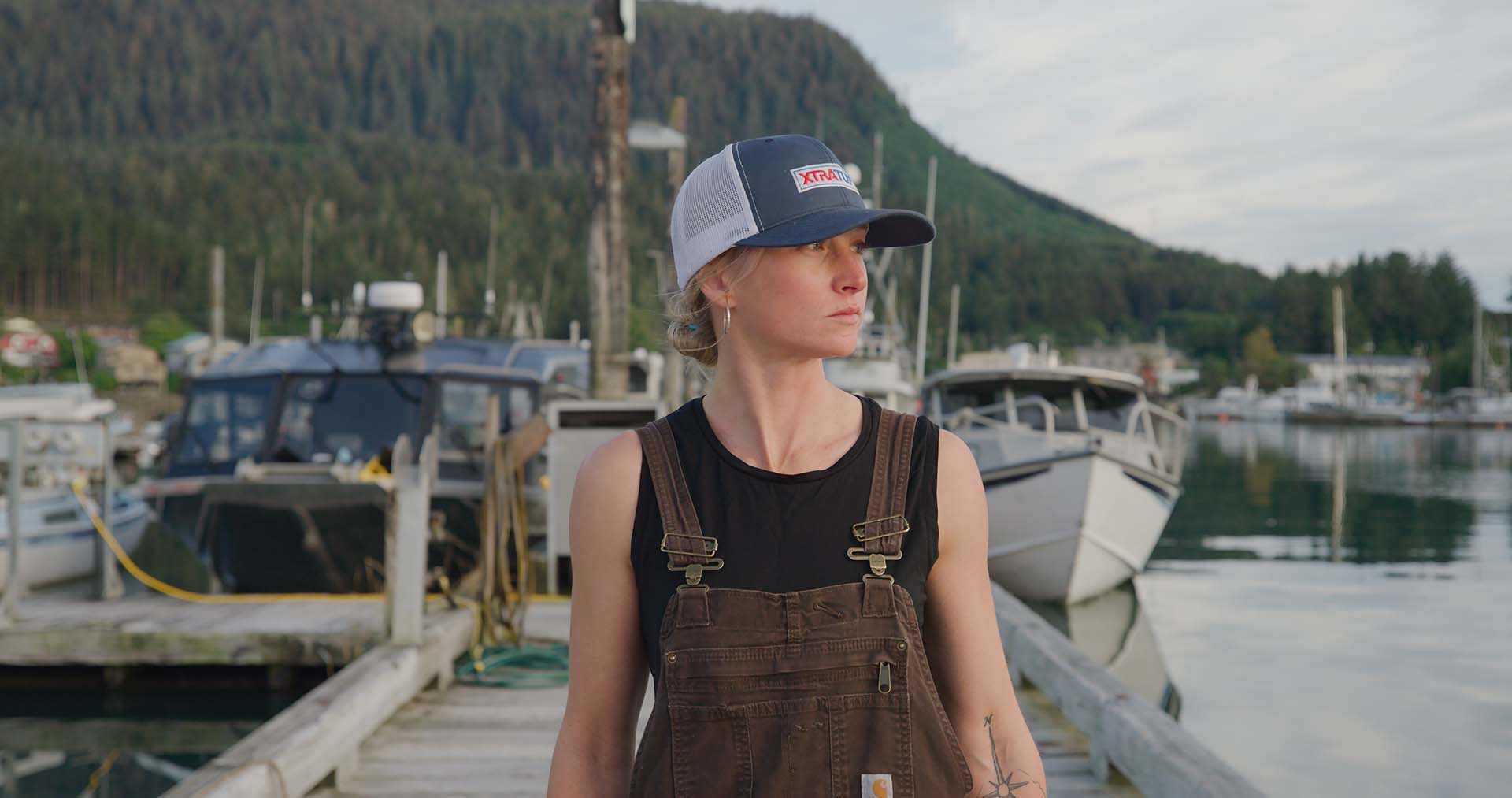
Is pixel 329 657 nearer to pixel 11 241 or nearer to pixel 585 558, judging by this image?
pixel 585 558

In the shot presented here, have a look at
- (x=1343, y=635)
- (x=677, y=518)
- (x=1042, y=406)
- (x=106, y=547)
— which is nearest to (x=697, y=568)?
(x=677, y=518)

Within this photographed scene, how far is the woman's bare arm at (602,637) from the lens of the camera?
1.93m

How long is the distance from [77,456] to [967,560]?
12.3m

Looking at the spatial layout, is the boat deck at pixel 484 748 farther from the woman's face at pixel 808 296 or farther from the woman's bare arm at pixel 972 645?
the woman's face at pixel 808 296

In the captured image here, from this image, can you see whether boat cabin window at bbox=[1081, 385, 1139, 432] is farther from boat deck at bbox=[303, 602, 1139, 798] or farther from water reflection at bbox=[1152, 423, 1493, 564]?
boat deck at bbox=[303, 602, 1139, 798]

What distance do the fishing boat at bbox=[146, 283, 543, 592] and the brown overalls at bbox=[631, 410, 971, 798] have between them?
31.9ft

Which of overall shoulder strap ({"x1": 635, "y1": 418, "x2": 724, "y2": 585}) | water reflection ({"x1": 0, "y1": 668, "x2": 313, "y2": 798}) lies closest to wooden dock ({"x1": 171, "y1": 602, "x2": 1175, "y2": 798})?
water reflection ({"x1": 0, "y1": 668, "x2": 313, "y2": 798})

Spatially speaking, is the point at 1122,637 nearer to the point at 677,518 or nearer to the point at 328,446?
the point at 328,446

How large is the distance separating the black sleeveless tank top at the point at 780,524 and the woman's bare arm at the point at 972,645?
0.12ft

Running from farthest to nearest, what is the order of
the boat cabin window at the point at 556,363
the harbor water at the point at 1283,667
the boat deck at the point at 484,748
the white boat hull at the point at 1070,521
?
the white boat hull at the point at 1070,521
the boat cabin window at the point at 556,363
the harbor water at the point at 1283,667
the boat deck at the point at 484,748

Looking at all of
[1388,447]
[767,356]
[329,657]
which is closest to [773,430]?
[767,356]

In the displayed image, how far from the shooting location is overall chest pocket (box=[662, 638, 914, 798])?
5.93 ft

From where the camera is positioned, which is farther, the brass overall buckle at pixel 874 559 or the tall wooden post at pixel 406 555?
the tall wooden post at pixel 406 555

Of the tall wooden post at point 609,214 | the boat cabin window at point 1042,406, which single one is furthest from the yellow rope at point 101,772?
the boat cabin window at point 1042,406
